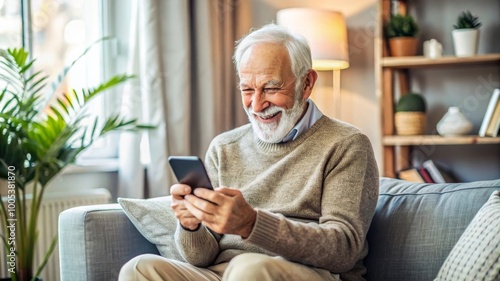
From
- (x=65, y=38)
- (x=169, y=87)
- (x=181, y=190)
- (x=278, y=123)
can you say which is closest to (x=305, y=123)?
(x=278, y=123)

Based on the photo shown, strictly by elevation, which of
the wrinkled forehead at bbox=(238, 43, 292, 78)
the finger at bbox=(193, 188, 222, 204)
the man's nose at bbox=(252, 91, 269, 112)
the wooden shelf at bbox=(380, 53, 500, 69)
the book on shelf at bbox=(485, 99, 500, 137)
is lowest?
the finger at bbox=(193, 188, 222, 204)

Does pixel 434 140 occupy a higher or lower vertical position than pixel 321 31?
lower

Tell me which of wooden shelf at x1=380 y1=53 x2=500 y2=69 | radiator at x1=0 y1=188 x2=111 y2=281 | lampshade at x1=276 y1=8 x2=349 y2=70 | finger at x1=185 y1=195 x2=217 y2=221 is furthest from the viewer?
lampshade at x1=276 y1=8 x2=349 y2=70

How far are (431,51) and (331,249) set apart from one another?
1.84 meters

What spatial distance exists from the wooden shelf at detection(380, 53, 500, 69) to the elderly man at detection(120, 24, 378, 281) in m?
1.31

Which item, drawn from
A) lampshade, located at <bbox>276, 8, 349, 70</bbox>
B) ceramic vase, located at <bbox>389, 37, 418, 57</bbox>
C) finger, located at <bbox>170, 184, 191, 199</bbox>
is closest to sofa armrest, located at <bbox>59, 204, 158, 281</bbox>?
finger, located at <bbox>170, 184, 191, 199</bbox>

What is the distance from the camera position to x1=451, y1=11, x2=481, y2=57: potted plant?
10.5 ft

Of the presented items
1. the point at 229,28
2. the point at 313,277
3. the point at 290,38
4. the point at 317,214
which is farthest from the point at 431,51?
the point at 313,277

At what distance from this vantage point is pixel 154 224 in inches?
79.4

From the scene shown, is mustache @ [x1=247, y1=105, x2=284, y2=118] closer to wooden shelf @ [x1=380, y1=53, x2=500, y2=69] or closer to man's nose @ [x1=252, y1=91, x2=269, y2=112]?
man's nose @ [x1=252, y1=91, x2=269, y2=112]

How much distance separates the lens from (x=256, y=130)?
2.04 meters

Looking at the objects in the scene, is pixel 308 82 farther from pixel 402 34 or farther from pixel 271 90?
pixel 402 34

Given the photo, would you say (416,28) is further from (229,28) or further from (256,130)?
(256,130)

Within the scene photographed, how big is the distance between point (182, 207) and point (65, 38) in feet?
5.58
